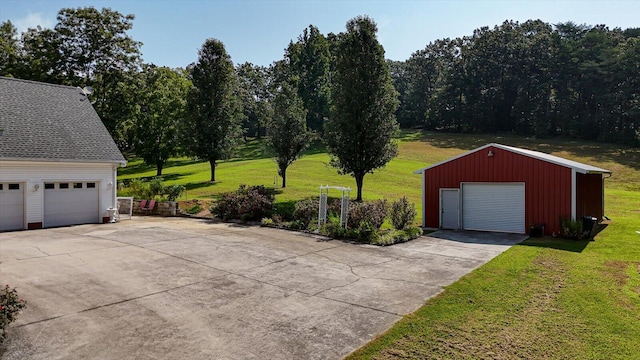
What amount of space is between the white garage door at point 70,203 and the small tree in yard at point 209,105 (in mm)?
12200

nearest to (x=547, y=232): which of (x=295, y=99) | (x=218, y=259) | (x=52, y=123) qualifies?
(x=218, y=259)

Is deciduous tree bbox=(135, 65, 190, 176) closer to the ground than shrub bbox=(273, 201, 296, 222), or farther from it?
farther from it

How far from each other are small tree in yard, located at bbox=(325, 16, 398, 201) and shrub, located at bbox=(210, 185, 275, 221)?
5.69m

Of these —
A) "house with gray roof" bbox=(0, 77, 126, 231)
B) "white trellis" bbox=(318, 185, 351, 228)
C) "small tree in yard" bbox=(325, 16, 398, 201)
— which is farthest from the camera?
"small tree in yard" bbox=(325, 16, 398, 201)

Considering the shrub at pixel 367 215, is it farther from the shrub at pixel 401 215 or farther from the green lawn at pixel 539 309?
the green lawn at pixel 539 309

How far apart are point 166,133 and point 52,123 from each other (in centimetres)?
1544

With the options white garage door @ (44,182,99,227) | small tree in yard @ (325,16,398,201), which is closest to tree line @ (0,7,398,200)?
small tree in yard @ (325,16,398,201)

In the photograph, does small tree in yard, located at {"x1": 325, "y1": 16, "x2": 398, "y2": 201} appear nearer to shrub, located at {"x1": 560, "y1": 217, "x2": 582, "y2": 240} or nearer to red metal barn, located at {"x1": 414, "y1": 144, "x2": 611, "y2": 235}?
red metal barn, located at {"x1": 414, "y1": 144, "x2": 611, "y2": 235}

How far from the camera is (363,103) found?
21266mm

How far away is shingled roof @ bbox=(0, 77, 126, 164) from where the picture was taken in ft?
52.7

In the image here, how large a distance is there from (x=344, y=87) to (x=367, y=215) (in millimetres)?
9258

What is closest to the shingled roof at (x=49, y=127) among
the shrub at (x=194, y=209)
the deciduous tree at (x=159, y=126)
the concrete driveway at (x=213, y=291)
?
the shrub at (x=194, y=209)

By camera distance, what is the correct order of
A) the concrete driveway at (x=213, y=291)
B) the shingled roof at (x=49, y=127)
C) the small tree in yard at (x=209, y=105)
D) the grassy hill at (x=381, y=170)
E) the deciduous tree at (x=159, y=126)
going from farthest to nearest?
1. the deciduous tree at (x=159, y=126)
2. the small tree in yard at (x=209, y=105)
3. the grassy hill at (x=381, y=170)
4. the shingled roof at (x=49, y=127)
5. the concrete driveway at (x=213, y=291)

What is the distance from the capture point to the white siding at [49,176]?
1555 centimetres
